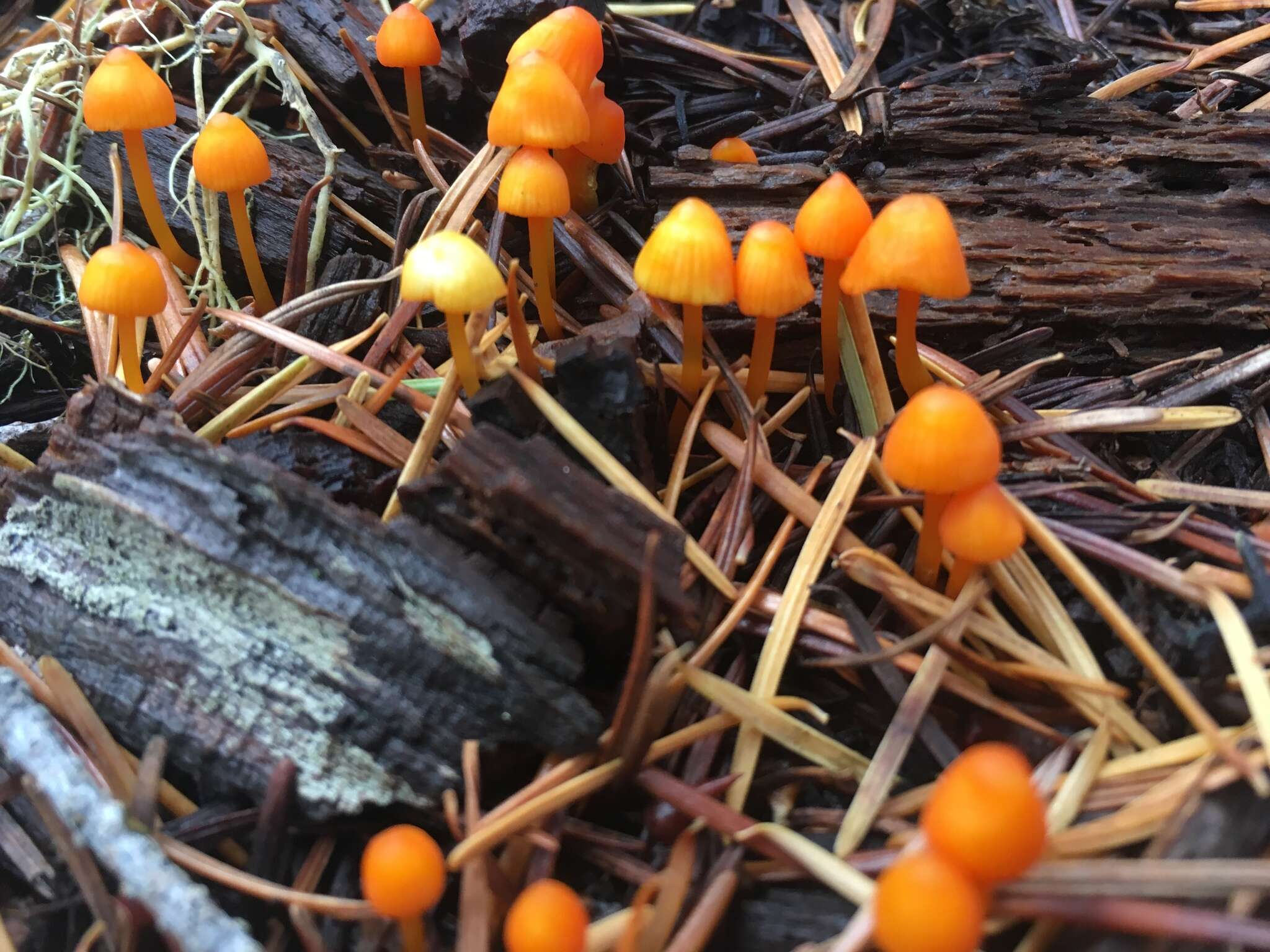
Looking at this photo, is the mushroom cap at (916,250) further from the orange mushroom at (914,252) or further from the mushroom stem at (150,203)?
the mushroom stem at (150,203)

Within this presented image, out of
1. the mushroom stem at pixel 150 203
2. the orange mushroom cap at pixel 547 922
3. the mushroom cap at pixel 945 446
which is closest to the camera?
the orange mushroom cap at pixel 547 922

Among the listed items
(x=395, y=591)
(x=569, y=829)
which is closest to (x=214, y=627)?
(x=395, y=591)

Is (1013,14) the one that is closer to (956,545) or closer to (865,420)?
(865,420)

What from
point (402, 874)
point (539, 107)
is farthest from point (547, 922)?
point (539, 107)

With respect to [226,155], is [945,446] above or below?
below

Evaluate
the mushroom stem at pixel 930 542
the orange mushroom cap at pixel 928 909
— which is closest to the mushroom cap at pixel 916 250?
the mushroom stem at pixel 930 542

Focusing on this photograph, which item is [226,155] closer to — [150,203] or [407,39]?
[150,203]

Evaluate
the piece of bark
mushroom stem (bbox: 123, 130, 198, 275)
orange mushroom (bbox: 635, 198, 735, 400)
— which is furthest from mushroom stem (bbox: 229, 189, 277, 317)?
orange mushroom (bbox: 635, 198, 735, 400)

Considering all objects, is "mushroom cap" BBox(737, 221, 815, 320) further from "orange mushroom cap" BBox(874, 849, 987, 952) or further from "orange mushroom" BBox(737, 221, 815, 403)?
"orange mushroom cap" BBox(874, 849, 987, 952)
